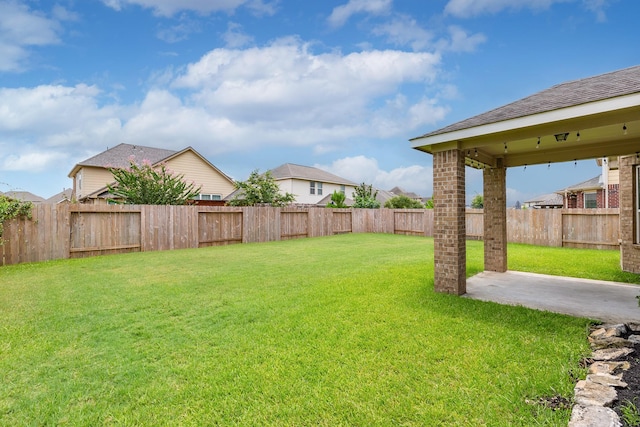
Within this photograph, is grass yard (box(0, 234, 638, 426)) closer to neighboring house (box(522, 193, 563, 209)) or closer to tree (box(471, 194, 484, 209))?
neighboring house (box(522, 193, 563, 209))

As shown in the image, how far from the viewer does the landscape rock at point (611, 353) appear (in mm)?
3016

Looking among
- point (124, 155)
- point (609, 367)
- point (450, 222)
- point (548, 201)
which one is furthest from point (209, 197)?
point (548, 201)

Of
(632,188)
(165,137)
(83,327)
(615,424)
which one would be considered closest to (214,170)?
(165,137)

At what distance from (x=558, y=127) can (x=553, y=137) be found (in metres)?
0.77

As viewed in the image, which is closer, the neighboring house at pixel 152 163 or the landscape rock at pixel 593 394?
the landscape rock at pixel 593 394

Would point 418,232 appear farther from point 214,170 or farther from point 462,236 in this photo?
point 214,170

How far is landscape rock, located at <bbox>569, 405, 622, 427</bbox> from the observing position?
1968 millimetres

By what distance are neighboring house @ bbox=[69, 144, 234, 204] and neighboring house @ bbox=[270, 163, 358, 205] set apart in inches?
214

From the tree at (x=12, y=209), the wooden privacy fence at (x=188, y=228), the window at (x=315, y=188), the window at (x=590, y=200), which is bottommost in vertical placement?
the wooden privacy fence at (x=188, y=228)

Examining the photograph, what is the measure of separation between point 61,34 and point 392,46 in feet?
41.0

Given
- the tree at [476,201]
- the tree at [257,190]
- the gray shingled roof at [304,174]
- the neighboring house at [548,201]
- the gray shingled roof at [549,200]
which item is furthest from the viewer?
the tree at [476,201]

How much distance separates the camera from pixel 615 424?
1944 mm

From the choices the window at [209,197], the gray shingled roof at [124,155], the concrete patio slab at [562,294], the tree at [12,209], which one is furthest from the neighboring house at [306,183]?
the concrete patio slab at [562,294]

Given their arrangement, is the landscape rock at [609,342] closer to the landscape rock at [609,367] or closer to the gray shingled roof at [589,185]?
the landscape rock at [609,367]
